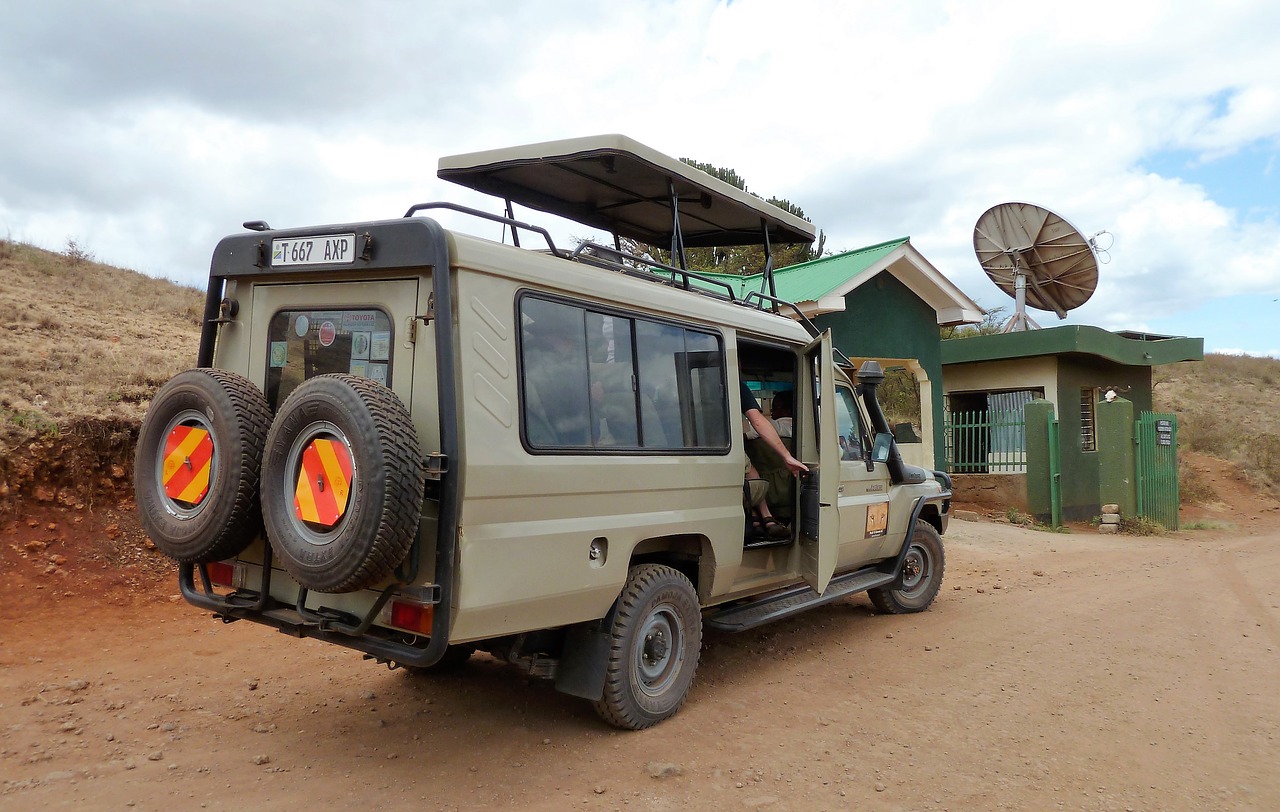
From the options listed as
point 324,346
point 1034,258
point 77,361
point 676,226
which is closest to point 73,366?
point 77,361

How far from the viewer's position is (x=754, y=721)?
4.86 m

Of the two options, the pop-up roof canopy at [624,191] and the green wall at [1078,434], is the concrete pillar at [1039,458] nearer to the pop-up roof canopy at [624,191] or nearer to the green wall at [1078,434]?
the green wall at [1078,434]

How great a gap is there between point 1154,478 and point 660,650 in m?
13.3

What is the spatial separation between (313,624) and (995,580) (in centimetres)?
750

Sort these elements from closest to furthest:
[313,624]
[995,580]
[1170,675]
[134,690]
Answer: [313,624] → [134,690] → [1170,675] → [995,580]

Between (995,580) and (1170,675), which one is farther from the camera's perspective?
(995,580)

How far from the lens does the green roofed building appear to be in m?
13.2

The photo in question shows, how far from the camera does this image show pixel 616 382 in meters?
4.54

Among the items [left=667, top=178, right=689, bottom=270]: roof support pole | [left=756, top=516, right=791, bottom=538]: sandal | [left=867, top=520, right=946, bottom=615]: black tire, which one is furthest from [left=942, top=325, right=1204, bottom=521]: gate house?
[left=667, top=178, right=689, bottom=270]: roof support pole

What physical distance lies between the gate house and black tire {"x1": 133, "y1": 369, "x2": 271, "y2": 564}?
45.8 feet

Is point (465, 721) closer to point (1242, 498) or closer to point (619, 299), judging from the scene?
point (619, 299)

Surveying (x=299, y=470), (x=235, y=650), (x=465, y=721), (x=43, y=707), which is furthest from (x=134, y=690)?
(x=299, y=470)

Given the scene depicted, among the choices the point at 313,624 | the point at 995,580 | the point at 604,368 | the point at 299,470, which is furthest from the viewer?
the point at 995,580

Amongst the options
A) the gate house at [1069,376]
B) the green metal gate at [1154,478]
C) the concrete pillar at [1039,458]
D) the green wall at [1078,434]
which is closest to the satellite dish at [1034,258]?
the gate house at [1069,376]
